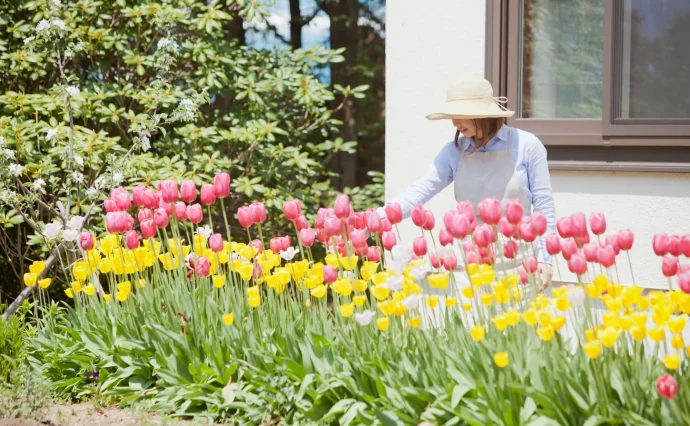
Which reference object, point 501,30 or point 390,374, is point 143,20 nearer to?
point 501,30

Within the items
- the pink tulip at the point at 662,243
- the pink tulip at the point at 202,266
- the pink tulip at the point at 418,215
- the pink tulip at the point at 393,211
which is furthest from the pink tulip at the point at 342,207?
the pink tulip at the point at 662,243

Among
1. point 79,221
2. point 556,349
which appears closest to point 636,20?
point 556,349

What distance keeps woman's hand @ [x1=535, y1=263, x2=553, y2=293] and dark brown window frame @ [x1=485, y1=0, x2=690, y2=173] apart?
157 cm

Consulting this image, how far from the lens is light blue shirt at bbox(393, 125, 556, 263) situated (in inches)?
149

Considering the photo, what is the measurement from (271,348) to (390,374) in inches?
25.5

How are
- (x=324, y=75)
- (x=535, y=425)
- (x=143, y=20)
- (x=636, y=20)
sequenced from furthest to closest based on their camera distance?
1. (x=324, y=75)
2. (x=143, y=20)
3. (x=636, y=20)
4. (x=535, y=425)

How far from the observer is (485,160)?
3926mm

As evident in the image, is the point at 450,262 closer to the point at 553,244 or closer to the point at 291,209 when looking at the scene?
the point at 553,244

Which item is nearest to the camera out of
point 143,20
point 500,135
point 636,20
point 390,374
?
point 390,374

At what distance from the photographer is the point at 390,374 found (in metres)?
3.11

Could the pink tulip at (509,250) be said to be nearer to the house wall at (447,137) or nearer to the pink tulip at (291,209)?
the pink tulip at (291,209)

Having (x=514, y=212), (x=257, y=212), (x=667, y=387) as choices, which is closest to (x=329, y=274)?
(x=257, y=212)

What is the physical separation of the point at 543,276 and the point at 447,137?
2.14 m

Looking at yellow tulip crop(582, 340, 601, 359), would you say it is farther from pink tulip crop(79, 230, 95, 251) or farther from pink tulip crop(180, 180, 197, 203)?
pink tulip crop(79, 230, 95, 251)
